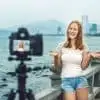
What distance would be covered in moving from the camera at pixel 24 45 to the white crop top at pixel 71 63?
0.33 metres

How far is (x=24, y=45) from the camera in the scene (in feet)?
15.6

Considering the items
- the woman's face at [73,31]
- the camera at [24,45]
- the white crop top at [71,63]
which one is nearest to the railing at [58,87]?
the white crop top at [71,63]

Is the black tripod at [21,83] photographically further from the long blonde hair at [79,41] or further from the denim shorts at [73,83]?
the long blonde hair at [79,41]

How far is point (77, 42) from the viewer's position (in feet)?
16.7

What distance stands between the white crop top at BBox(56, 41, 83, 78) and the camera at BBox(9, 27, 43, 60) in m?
0.33

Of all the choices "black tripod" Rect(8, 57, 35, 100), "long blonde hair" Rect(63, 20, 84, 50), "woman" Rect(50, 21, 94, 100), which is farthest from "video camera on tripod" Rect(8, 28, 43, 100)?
"long blonde hair" Rect(63, 20, 84, 50)

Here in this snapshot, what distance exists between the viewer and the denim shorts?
5031mm

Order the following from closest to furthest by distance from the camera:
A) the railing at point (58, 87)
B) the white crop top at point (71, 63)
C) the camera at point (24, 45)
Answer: the camera at point (24, 45), the white crop top at point (71, 63), the railing at point (58, 87)

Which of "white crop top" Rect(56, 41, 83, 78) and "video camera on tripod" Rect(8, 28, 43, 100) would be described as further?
"white crop top" Rect(56, 41, 83, 78)

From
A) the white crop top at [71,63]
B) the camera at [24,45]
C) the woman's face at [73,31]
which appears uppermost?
the woman's face at [73,31]

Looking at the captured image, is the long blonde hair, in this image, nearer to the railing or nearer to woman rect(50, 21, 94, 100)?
woman rect(50, 21, 94, 100)

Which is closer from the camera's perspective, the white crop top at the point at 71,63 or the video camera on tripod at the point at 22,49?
the video camera on tripod at the point at 22,49

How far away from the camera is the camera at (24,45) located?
476 cm

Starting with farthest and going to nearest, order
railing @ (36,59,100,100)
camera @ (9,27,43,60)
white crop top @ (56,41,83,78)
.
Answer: railing @ (36,59,100,100)
white crop top @ (56,41,83,78)
camera @ (9,27,43,60)
